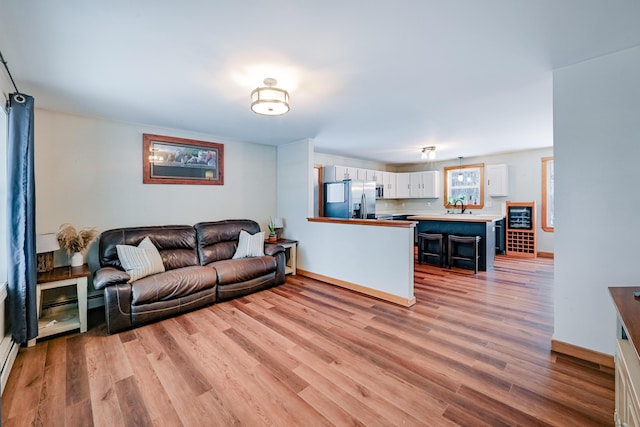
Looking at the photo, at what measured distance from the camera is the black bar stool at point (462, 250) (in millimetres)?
4766

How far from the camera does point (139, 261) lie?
3.12 m

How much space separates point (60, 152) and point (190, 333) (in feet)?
8.60

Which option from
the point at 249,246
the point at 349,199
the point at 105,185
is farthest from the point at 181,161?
the point at 349,199

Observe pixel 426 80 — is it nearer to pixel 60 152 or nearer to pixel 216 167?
pixel 216 167

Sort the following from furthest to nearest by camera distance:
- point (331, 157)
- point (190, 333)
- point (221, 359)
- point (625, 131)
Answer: point (331, 157) < point (190, 333) < point (221, 359) < point (625, 131)

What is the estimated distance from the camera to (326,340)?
2.54 metres

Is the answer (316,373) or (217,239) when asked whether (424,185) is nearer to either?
(217,239)

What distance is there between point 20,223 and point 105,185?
4.18 ft

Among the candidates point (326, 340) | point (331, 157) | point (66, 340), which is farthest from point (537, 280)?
point (66, 340)

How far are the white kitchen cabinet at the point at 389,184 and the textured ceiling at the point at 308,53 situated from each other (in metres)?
3.84

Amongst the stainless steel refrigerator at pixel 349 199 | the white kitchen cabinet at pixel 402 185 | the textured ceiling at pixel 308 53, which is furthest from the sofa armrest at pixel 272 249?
the white kitchen cabinet at pixel 402 185

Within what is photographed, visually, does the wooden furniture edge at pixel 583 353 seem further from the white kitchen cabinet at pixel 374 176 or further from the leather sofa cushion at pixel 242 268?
the white kitchen cabinet at pixel 374 176

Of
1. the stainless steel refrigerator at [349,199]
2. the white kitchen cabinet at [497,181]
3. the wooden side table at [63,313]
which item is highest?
the white kitchen cabinet at [497,181]

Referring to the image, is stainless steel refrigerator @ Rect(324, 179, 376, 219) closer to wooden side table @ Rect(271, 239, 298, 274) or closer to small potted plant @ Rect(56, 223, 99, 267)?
wooden side table @ Rect(271, 239, 298, 274)
